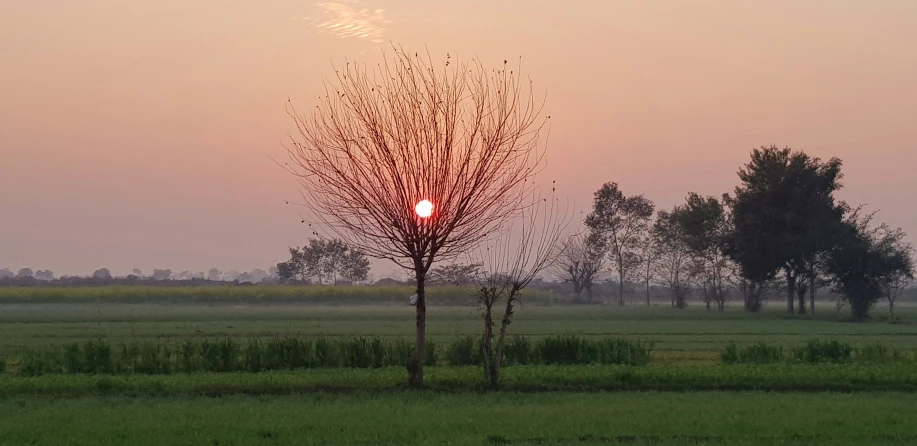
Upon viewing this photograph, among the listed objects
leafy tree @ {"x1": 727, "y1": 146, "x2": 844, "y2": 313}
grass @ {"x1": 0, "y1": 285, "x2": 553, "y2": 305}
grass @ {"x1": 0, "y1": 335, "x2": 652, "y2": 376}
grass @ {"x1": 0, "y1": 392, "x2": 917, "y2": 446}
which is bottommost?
grass @ {"x1": 0, "y1": 392, "x2": 917, "y2": 446}

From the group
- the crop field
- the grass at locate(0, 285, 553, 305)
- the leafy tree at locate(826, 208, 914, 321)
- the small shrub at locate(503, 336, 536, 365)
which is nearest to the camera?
the crop field

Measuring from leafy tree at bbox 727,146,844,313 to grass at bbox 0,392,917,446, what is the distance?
6453cm

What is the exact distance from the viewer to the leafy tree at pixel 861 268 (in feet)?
271

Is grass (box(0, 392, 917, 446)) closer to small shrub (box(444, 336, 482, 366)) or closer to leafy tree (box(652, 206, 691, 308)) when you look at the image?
small shrub (box(444, 336, 482, 366))

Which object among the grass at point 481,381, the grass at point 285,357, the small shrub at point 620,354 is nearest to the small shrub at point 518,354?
the grass at point 285,357

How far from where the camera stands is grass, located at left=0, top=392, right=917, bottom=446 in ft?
53.5

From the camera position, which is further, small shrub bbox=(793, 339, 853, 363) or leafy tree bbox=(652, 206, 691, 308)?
leafy tree bbox=(652, 206, 691, 308)

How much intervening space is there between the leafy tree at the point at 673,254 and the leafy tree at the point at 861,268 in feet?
92.5

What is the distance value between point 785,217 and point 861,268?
7.79m

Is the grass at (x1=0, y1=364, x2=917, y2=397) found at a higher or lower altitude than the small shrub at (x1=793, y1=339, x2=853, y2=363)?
lower

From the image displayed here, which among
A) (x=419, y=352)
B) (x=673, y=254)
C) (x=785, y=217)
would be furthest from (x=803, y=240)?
(x=419, y=352)

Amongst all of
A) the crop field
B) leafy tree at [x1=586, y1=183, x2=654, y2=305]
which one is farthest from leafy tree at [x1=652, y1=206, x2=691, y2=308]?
the crop field

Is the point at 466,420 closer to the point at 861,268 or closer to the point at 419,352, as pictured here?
the point at 419,352

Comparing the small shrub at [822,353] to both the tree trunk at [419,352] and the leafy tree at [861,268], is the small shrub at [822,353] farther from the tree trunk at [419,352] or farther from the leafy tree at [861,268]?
the leafy tree at [861,268]
